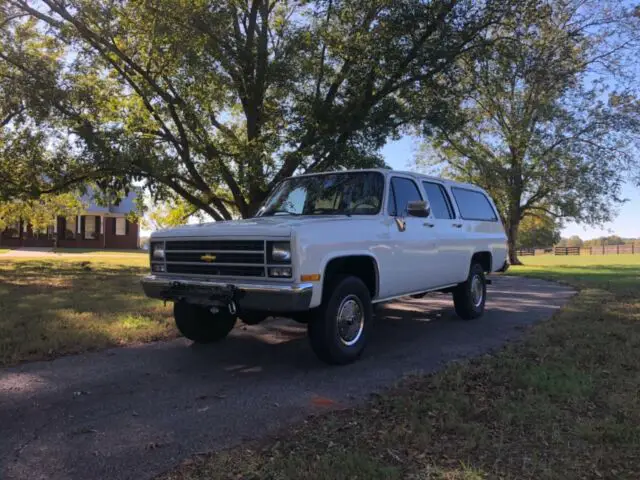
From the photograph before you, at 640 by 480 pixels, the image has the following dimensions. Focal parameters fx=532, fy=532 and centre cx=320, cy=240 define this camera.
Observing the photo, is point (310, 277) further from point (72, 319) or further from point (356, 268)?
point (72, 319)

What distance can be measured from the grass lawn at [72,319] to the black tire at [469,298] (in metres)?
4.43

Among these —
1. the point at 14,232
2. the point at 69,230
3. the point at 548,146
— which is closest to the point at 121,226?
the point at 69,230

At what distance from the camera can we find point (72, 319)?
7.93 metres

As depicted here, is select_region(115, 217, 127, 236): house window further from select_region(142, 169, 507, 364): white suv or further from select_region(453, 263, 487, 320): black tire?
select_region(142, 169, 507, 364): white suv

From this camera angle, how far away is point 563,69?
14570 mm

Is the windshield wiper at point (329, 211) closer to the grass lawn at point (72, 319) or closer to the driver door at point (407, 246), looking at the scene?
the driver door at point (407, 246)

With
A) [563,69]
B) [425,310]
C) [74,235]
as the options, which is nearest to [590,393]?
[425,310]

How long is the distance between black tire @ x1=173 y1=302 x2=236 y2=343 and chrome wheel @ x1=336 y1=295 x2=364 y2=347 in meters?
1.59

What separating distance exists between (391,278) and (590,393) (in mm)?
2427

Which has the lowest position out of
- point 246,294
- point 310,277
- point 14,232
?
point 246,294

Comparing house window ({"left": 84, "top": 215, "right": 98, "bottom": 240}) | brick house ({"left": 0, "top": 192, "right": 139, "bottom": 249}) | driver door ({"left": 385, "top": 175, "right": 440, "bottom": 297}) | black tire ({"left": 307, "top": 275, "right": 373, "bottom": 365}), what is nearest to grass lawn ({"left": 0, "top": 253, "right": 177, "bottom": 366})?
black tire ({"left": 307, "top": 275, "right": 373, "bottom": 365})

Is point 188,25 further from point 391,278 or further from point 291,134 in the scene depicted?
point 391,278

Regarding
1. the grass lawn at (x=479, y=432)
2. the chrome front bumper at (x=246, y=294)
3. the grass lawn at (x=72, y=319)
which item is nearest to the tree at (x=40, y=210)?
the grass lawn at (x=72, y=319)

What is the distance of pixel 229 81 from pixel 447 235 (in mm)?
7881
